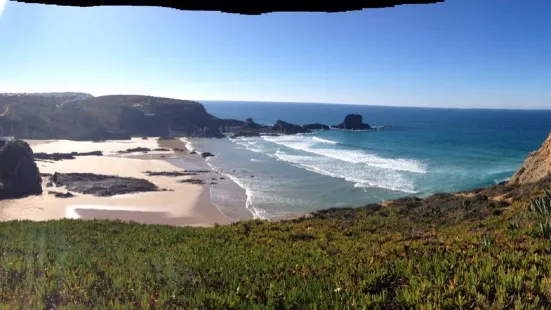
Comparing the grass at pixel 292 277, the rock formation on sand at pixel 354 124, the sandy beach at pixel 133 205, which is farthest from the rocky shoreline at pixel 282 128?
the grass at pixel 292 277

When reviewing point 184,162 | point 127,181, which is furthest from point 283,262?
point 184,162

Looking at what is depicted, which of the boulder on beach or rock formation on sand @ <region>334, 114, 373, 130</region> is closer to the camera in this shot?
the boulder on beach

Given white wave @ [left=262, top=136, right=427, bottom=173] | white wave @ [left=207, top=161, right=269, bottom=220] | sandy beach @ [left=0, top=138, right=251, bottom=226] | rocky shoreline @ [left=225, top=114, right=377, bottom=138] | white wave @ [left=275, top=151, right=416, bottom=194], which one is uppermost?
rocky shoreline @ [left=225, top=114, right=377, bottom=138]

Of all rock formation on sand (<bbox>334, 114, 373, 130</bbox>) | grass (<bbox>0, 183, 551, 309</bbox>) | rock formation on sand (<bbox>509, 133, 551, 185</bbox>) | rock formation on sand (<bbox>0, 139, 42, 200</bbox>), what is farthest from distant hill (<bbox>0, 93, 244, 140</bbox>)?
grass (<bbox>0, 183, 551, 309</bbox>)

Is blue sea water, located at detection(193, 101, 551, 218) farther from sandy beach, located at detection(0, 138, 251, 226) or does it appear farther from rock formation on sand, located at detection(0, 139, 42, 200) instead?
rock formation on sand, located at detection(0, 139, 42, 200)

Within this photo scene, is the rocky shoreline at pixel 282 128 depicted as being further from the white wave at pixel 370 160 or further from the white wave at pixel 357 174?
the white wave at pixel 357 174

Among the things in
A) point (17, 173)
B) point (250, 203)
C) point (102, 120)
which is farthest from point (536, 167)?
point (102, 120)

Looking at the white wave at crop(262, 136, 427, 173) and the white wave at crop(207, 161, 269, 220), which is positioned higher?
the white wave at crop(262, 136, 427, 173)
